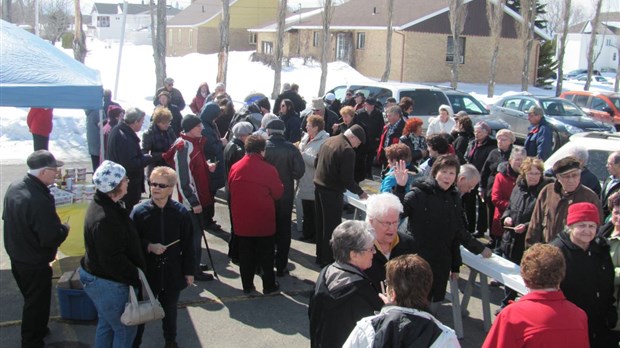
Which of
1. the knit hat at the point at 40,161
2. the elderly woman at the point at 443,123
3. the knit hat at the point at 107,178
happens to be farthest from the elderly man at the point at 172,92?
the knit hat at the point at 107,178

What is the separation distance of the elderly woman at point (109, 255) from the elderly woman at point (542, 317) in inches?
106

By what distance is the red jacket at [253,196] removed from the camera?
6684 mm

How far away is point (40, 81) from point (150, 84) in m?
29.8

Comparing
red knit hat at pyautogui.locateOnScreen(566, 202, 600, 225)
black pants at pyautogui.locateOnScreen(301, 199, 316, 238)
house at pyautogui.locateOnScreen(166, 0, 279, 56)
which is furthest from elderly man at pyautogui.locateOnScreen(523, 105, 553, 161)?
house at pyautogui.locateOnScreen(166, 0, 279, 56)

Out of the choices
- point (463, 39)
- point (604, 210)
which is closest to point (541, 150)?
point (604, 210)

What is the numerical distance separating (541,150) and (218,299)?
231 inches

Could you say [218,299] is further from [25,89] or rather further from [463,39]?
[463,39]

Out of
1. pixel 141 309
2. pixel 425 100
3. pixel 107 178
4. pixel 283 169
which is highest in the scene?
pixel 425 100

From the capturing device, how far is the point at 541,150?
9953 mm

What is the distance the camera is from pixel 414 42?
41844 mm

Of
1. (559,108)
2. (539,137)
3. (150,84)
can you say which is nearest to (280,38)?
(150,84)

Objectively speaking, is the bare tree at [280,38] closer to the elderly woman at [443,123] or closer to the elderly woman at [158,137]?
the elderly woman at [443,123]

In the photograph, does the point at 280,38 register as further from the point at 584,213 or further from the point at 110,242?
the point at 584,213

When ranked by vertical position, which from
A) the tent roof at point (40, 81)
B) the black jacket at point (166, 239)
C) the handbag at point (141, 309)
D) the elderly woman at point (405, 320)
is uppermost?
the tent roof at point (40, 81)
